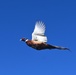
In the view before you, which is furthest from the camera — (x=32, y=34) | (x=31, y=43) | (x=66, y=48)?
(x=32, y=34)

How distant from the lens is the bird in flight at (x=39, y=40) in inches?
328

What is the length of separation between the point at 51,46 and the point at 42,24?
250 cm

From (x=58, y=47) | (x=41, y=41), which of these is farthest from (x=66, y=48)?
(x=41, y=41)

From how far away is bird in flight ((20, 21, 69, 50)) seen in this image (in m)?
8.34

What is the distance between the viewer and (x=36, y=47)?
836 centimetres

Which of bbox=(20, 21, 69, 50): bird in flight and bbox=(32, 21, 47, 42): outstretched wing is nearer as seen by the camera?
bbox=(20, 21, 69, 50): bird in flight

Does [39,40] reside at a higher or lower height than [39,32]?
lower

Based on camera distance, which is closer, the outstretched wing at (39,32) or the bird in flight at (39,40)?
the bird in flight at (39,40)

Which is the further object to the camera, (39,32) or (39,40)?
(39,32)

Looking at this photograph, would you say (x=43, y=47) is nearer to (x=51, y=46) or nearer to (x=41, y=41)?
(x=51, y=46)

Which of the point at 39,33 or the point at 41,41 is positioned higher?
Result: the point at 39,33

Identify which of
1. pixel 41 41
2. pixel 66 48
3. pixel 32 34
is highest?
pixel 32 34

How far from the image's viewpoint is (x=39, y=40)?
31.0 ft

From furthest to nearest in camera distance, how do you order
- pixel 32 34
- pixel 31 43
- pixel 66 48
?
1. pixel 32 34
2. pixel 31 43
3. pixel 66 48
